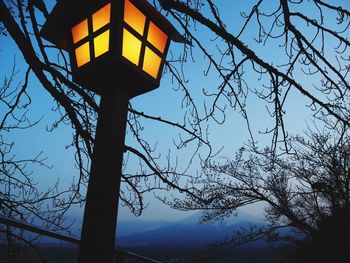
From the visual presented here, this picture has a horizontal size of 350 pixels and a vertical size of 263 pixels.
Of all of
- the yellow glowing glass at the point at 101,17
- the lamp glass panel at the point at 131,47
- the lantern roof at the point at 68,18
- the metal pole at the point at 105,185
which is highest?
the lantern roof at the point at 68,18

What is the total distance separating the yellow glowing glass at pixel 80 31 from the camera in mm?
1914

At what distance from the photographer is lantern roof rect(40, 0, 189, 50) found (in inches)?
75.2

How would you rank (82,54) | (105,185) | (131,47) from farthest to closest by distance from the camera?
(82,54) < (131,47) < (105,185)

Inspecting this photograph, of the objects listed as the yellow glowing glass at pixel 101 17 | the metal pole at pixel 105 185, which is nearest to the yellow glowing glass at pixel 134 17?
the yellow glowing glass at pixel 101 17

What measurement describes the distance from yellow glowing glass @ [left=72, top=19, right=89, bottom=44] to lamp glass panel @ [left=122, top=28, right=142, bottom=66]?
33 centimetres

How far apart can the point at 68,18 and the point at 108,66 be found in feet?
2.25

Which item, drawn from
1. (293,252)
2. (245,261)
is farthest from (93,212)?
(245,261)

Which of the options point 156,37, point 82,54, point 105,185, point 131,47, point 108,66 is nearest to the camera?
point 105,185

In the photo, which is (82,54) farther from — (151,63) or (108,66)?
(151,63)

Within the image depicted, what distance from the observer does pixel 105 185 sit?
4.83 ft

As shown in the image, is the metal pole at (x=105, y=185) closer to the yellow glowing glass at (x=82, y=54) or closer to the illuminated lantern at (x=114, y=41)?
the illuminated lantern at (x=114, y=41)

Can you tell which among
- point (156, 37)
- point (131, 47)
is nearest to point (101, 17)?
point (131, 47)

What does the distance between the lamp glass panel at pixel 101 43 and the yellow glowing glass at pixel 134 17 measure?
0.17 metres

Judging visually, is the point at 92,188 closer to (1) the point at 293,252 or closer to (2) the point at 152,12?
(2) the point at 152,12
